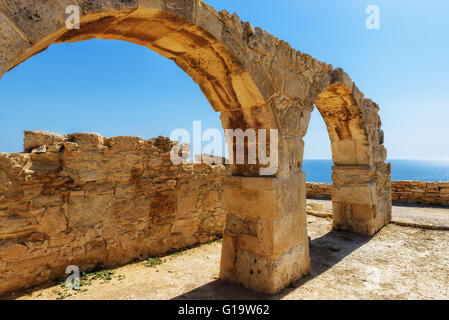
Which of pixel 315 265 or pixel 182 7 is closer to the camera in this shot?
pixel 182 7

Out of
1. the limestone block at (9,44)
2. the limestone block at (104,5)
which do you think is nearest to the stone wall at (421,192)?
the limestone block at (104,5)

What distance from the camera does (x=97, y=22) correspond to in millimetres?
1983

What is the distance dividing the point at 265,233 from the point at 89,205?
105 inches

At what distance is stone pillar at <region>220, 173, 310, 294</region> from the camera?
307 cm

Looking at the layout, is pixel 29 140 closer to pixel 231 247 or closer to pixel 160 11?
pixel 160 11

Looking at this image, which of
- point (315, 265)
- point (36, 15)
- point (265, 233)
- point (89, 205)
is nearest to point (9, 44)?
point (36, 15)

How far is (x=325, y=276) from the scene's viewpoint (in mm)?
3568

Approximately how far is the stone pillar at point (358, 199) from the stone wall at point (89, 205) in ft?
10.4

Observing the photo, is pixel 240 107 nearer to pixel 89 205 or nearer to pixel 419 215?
pixel 89 205

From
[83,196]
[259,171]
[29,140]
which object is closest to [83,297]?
[83,196]

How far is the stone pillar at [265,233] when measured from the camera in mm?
3070

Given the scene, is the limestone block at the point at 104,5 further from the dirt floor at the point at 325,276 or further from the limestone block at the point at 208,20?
the dirt floor at the point at 325,276

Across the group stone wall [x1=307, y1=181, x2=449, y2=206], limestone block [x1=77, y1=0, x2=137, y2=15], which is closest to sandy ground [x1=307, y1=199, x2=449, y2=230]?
stone wall [x1=307, y1=181, x2=449, y2=206]
